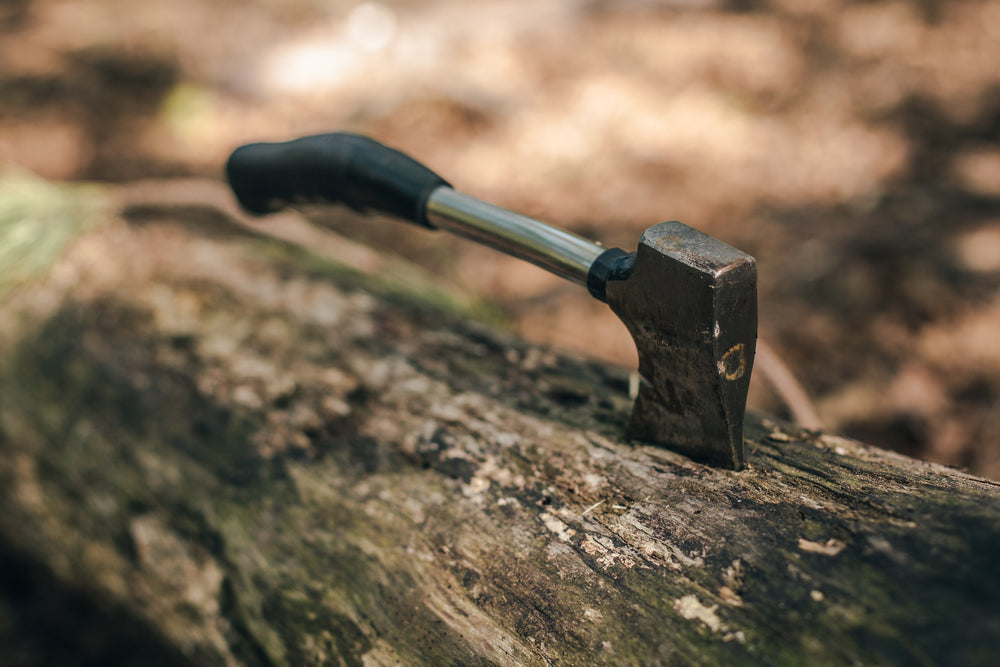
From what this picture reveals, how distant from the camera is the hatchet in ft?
3.15

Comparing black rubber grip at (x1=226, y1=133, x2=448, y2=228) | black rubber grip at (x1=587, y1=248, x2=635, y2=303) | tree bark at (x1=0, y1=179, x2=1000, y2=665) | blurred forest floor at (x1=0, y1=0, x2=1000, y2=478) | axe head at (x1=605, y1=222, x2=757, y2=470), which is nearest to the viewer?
tree bark at (x1=0, y1=179, x2=1000, y2=665)

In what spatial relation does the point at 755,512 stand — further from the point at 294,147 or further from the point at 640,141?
the point at 640,141

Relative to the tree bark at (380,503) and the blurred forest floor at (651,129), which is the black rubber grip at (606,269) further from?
the blurred forest floor at (651,129)

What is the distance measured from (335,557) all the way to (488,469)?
1.19ft

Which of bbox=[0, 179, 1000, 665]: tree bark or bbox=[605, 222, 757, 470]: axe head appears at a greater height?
bbox=[605, 222, 757, 470]: axe head

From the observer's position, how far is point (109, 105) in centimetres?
382

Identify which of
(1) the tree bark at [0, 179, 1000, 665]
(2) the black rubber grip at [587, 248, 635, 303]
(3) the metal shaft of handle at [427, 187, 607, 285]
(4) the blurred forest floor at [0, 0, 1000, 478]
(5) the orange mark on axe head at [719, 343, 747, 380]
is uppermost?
(4) the blurred forest floor at [0, 0, 1000, 478]

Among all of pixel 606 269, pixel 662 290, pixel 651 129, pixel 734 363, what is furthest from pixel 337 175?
pixel 651 129

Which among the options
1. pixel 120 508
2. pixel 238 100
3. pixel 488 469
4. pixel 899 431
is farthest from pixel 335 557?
pixel 238 100

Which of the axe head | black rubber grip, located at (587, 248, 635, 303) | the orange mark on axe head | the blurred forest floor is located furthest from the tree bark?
the blurred forest floor

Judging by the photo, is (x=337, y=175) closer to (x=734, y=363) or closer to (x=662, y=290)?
(x=662, y=290)

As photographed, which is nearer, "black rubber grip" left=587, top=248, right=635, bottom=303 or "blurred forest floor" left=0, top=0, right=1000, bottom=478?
"black rubber grip" left=587, top=248, right=635, bottom=303

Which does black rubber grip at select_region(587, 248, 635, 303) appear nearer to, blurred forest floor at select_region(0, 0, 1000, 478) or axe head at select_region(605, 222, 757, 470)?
axe head at select_region(605, 222, 757, 470)

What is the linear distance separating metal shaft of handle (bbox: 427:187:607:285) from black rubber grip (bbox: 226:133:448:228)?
7 cm
